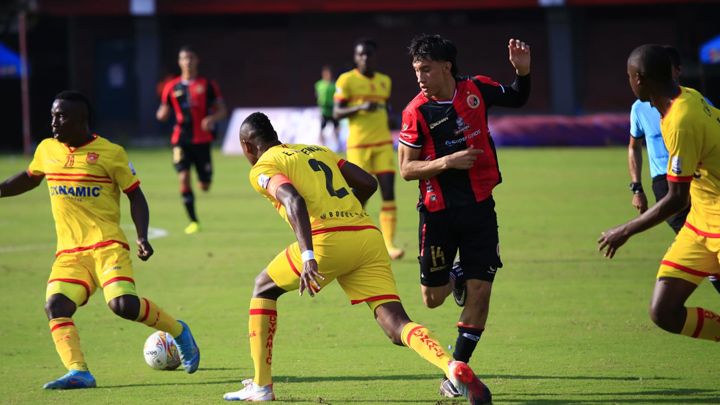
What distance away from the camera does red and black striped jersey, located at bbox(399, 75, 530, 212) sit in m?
6.49

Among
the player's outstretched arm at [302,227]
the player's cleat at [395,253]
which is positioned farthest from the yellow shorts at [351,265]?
the player's cleat at [395,253]

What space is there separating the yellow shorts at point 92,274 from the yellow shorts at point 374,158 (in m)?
5.91

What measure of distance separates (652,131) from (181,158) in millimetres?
8689

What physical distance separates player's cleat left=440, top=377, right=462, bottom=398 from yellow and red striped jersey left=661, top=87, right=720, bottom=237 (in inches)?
70.1

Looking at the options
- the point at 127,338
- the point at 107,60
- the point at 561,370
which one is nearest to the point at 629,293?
the point at 561,370

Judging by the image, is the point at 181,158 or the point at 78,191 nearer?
the point at 78,191

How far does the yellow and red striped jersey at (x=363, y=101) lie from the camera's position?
12.7 meters

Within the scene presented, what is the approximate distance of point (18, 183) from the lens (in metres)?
7.40

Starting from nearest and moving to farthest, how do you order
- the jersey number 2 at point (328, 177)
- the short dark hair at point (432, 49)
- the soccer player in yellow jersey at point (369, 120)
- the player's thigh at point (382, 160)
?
the jersey number 2 at point (328, 177) < the short dark hair at point (432, 49) < the soccer player in yellow jersey at point (369, 120) < the player's thigh at point (382, 160)

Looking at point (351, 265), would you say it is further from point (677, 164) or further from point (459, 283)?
point (677, 164)

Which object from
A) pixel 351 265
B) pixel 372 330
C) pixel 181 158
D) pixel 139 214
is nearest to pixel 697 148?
pixel 351 265

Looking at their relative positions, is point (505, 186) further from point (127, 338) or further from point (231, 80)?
point (231, 80)

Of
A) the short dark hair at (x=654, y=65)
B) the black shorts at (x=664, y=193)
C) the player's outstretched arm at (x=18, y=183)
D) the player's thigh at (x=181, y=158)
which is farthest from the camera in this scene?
the player's thigh at (x=181, y=158)

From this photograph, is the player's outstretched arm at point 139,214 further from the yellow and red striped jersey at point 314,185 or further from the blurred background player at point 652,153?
the blurred background player at point 652,153
